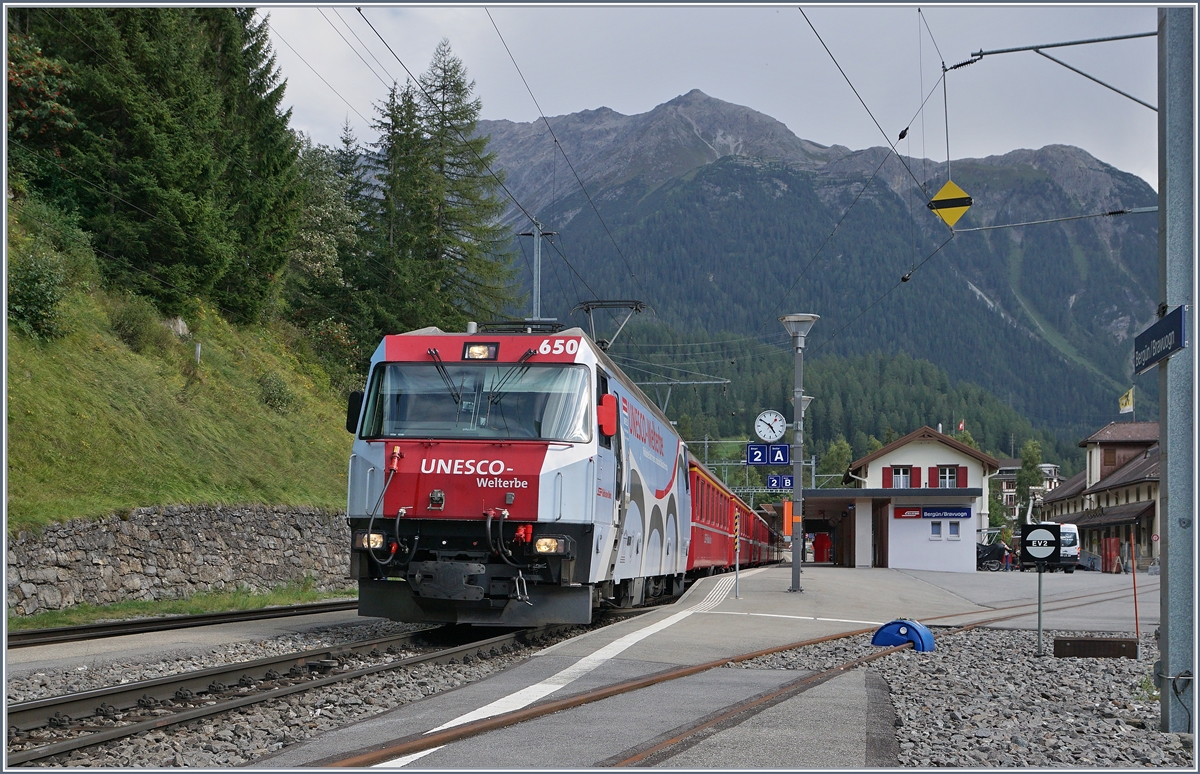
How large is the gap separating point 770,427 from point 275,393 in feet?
47.8

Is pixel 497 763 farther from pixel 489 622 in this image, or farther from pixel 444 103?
pixel 444 103

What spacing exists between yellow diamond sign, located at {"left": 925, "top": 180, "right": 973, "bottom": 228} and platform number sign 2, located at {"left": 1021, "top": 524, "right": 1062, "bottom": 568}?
461 cm

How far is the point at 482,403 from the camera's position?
11.4 metres

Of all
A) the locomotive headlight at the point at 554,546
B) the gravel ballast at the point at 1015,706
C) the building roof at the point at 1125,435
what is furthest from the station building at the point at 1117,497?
the locomotive headlight at the point at 554,546

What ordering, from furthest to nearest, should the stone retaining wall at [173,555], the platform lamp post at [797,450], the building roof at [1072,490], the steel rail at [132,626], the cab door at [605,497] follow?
the building roof at [1072,490] < the platform lamp post at [797,450] < the stone retaining wall at [173,555] < the steel rail at [132,626] < the cab door at [605,497]

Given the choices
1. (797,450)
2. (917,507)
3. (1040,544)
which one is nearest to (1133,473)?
(917,507)

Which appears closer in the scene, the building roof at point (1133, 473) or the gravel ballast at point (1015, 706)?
the gravel ballast at point (1015, 706)

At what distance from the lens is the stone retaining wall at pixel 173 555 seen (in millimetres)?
15953

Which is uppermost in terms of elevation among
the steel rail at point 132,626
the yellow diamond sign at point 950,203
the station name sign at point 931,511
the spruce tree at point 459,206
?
the spruce tree at point 459,206

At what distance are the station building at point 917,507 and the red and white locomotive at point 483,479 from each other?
118 feet

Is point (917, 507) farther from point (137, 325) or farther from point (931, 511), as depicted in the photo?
point (137, 325)

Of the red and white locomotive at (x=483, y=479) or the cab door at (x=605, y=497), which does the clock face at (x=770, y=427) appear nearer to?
the cab door at (x=605, y=497)

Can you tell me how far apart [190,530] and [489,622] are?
11306 millimetres

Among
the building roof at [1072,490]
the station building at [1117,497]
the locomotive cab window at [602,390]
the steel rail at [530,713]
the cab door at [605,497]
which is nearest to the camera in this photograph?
the steel rail at [530,713]
